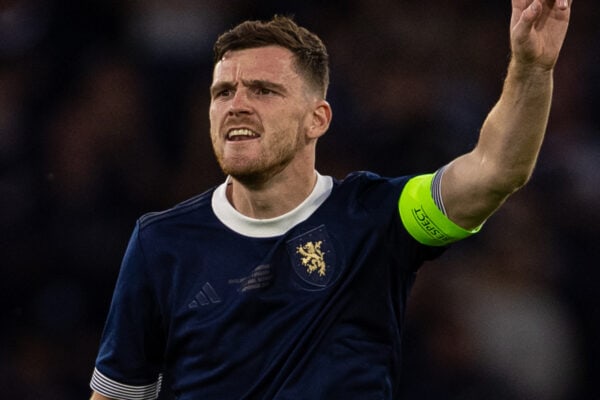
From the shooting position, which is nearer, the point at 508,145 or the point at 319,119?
the point at 508,145

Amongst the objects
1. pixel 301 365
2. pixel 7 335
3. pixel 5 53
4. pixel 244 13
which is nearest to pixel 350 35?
pixel 244 13

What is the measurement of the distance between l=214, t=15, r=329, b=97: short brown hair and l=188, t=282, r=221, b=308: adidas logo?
0.80 meters

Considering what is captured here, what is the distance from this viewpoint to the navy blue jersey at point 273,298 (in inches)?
134

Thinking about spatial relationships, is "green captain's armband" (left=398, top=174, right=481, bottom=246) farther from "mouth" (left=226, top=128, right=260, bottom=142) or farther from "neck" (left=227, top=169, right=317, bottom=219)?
"mouth" (left=226, top=128, right=260, bottom=142)

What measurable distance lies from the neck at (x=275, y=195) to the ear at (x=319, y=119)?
0.16 metres

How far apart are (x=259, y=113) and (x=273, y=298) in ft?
1.98

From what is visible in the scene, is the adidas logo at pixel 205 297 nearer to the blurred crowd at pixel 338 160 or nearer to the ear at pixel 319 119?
the ear at pixel 319 119

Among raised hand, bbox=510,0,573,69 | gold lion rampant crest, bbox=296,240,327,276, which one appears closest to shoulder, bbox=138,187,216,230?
gold lion rampant crest, bbox=296,240,327,276

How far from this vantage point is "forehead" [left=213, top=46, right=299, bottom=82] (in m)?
3.66

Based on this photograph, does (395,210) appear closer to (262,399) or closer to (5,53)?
(262,399)

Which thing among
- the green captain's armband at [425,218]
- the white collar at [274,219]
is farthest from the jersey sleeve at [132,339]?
the green captain's armband at [425,218]

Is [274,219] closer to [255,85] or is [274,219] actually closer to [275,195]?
[275,195]

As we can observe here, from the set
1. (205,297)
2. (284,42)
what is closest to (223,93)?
(284,42)

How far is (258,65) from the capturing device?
367 centimetres
